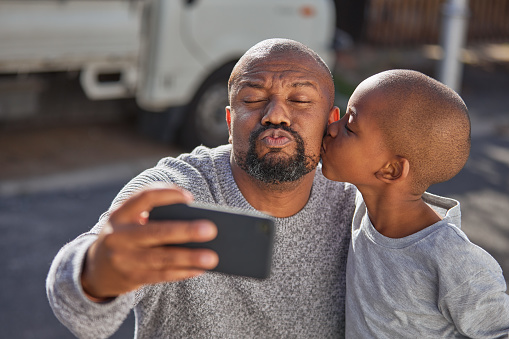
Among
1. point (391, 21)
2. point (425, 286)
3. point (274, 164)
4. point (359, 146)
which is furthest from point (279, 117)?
point (391, 21)

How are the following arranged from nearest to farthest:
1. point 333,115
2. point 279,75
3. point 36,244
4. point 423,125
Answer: point 423,125 < point 279,75 < point 333,115 < point 36,244

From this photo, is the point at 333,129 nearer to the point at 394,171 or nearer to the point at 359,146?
the point at 359,146

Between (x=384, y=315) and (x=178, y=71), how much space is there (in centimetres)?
477

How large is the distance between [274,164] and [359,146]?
264 millimetres

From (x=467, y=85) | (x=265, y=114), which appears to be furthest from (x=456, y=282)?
(x=467, y=85)

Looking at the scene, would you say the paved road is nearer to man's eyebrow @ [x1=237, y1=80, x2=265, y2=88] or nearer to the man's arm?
man's eyebrow @ [x1=237, y1=80, x2=265, y2=88]

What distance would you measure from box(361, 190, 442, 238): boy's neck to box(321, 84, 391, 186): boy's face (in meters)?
0.08

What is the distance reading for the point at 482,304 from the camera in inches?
71.1

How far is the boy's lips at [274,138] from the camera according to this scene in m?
2.08

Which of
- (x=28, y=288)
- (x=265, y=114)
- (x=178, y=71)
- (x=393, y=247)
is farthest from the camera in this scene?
(x=178, y=71)

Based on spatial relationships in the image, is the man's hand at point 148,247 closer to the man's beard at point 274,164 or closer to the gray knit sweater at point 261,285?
the gray knit sweater at point 261,285

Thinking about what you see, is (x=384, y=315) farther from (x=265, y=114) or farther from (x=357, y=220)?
(x=265, y=114)

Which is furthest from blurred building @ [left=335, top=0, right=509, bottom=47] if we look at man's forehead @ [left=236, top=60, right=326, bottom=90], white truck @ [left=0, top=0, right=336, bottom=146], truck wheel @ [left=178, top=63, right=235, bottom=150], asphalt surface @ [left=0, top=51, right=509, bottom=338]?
man's forehead @ [left=236, top=60, right=326, bottom=90]

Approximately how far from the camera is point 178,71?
6.44m
